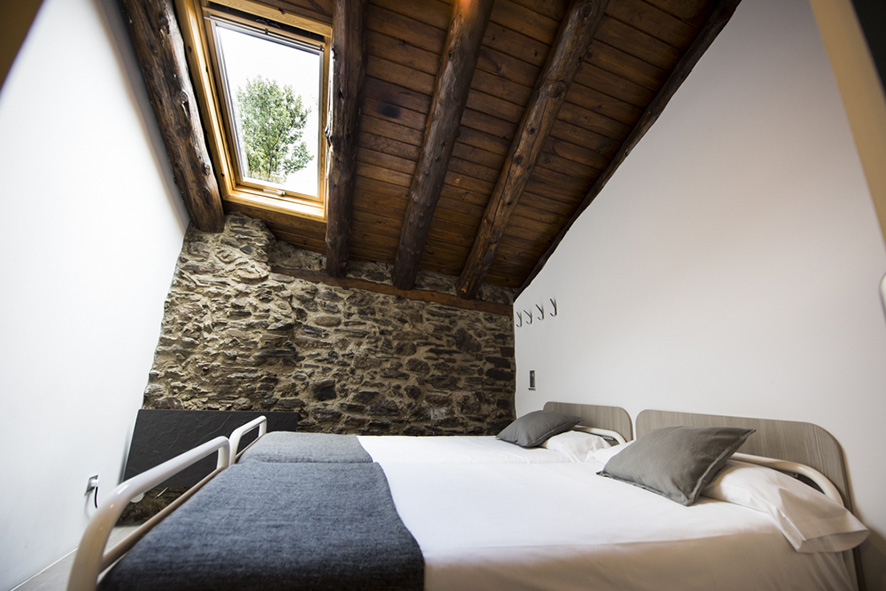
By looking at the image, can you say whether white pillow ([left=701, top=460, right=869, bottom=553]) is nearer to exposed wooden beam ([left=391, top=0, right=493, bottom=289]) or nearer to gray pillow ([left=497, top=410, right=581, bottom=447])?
gray pillow ([left=497, top=410, right=581, bottom=447])

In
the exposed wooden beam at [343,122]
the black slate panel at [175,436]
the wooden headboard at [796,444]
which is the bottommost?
the black slate panel at [175,436]

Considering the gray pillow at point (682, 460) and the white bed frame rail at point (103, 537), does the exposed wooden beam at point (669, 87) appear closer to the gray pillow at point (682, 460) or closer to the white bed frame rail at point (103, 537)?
the gray pillow at point (682, 460)

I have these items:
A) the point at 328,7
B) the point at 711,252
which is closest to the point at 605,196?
the point at 711,252

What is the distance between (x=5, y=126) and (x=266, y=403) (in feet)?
7.52

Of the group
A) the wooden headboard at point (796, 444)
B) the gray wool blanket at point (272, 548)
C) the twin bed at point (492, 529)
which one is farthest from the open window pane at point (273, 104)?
the wooden headboard at point (796, 444)

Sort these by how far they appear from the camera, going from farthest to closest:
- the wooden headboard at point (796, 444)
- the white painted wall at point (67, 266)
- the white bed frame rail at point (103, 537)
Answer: the white painted wall at point (67, 266) < the wooden headboard at point (796, 444) < the white bed frame rail at point (103, 537)

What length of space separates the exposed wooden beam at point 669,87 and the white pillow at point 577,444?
1.80m

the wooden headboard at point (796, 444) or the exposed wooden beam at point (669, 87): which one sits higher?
the exposed wooden beam at point (669, 87)

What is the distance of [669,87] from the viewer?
257 cm

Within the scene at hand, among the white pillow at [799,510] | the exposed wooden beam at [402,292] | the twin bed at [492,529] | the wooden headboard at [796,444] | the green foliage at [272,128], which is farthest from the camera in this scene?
the exposed wooden beam at [402,292]

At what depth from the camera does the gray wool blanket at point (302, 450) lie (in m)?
1.85

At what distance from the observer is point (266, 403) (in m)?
3.22

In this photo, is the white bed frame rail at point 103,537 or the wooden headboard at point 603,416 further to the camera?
the wooden headboard at point 603,416

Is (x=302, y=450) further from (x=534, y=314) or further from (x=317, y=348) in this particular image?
(x=534, y=314)
